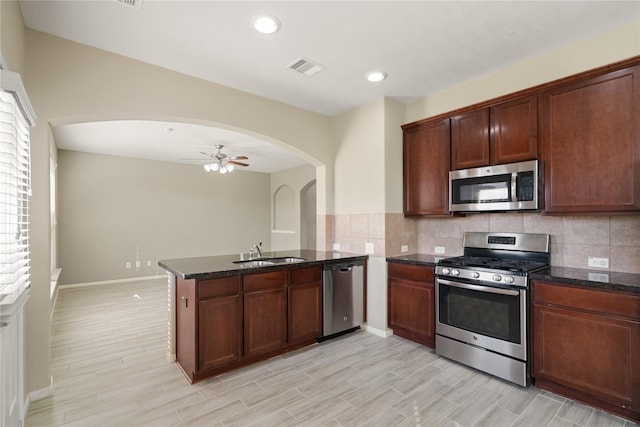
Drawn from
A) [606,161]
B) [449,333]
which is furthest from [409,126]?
[449,333]

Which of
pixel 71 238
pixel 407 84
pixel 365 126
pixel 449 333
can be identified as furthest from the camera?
pixel 71 238

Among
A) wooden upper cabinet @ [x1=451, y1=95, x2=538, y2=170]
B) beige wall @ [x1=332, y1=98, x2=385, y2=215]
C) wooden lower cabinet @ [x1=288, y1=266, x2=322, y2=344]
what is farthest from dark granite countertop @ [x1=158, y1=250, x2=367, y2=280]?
wooden upper cabinet @ [x1=451, y1=95, x2=538, y2=170]

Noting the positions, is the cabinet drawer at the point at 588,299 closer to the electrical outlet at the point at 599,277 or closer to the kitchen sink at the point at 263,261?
the electrical outlet at the point at 599,277

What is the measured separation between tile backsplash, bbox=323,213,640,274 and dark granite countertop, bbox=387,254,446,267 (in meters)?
0.11

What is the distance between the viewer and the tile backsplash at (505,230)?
2531mm

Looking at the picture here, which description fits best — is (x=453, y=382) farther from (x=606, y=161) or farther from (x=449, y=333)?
(x=606, y=161)

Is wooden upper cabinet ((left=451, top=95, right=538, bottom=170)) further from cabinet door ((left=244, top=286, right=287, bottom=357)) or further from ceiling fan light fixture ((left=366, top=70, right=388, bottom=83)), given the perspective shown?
cabinet door ((left=244, top=286, right=287, bottom=357))

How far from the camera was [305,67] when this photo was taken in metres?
2.96

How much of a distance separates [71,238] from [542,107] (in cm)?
801

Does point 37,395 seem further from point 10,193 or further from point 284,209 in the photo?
point 284,209

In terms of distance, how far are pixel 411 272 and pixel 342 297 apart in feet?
2.79

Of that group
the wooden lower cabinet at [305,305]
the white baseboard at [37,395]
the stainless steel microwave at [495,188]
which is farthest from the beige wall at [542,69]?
the white baseboard at [37,395]

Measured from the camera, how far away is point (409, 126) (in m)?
3.79

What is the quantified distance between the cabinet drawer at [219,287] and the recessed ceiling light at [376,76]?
241 centimetres
